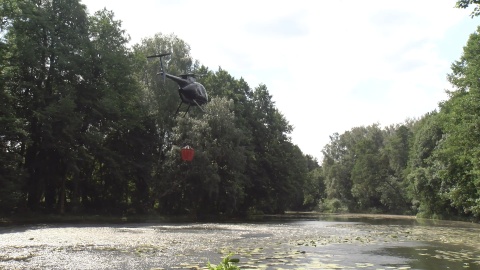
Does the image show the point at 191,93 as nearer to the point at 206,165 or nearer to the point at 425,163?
the point at 206,165

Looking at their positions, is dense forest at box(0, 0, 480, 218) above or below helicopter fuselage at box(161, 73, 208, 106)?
above

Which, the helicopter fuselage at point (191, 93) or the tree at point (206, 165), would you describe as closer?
the helicopter fuselage at point (191, 93)

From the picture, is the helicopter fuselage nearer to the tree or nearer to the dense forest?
the dense forest

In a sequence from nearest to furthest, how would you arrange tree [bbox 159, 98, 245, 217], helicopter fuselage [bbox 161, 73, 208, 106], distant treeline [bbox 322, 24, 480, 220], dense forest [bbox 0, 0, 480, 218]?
1. helicopter fuselage [bbox 161, 73, 208, 106]
2. distant treeline [bbox 322, 24, 480, 220]
3. dense forest [bbox 0, 0, 480, 218]
4. tree [bbox 159, 98, 245, 217]

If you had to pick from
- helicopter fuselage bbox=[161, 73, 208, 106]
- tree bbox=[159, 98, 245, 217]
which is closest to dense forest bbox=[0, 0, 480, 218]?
tree bbox=[159, 98, 245, 217]

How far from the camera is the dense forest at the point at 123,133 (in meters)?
38.3

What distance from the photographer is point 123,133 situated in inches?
1970

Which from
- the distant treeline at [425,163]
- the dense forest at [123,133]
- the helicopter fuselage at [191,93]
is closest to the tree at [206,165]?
the dense forest at [123,133]

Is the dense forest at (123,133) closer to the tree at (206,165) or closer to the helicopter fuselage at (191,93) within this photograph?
the tree at (206,165)

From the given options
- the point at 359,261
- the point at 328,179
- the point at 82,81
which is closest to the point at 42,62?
the point at 82,81

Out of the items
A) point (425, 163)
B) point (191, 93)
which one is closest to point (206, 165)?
point (425, 163)

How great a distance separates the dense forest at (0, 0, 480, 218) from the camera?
38281 millimetres

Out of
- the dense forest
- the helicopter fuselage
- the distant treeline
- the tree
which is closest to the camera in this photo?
the helicopter fuselage

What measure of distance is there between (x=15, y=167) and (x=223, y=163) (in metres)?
22.0
